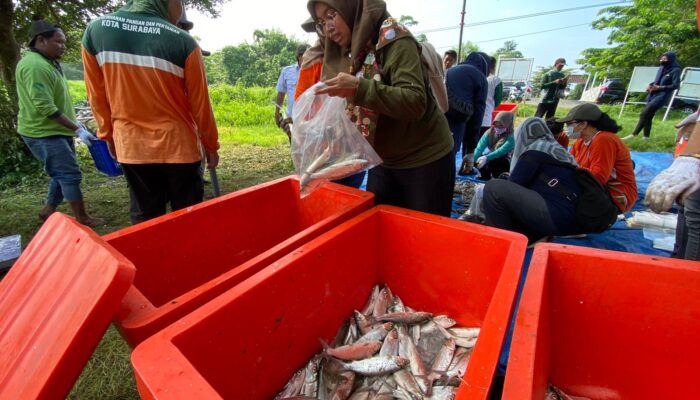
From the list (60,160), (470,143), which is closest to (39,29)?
(60,160)

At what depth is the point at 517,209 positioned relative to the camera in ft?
9.21

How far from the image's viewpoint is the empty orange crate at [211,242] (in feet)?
3.61

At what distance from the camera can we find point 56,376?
83 centimetres

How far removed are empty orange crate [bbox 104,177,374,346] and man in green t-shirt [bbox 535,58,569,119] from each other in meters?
8.14

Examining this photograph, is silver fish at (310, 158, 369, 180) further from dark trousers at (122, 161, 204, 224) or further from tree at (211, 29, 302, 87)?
tree at (211, 29, 302, 87)

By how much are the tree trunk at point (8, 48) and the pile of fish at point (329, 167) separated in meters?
7.05

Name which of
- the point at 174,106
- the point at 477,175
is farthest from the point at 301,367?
the point at 477,175

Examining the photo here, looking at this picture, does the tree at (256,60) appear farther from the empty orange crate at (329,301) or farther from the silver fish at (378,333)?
the silver fish at (378,333)

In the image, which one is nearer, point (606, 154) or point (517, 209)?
point (517, 209)

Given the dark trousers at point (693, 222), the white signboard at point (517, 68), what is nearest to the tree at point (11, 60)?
the dark trousers at point (693, 222)

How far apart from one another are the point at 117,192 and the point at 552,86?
32.7 ft

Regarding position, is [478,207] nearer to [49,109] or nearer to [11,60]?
[49,109]

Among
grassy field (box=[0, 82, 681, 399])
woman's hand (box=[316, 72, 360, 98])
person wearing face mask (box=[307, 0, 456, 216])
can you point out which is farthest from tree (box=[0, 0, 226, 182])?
woman's hand (box=[316, 72, 360, 98])

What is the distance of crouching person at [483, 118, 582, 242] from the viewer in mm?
2629
